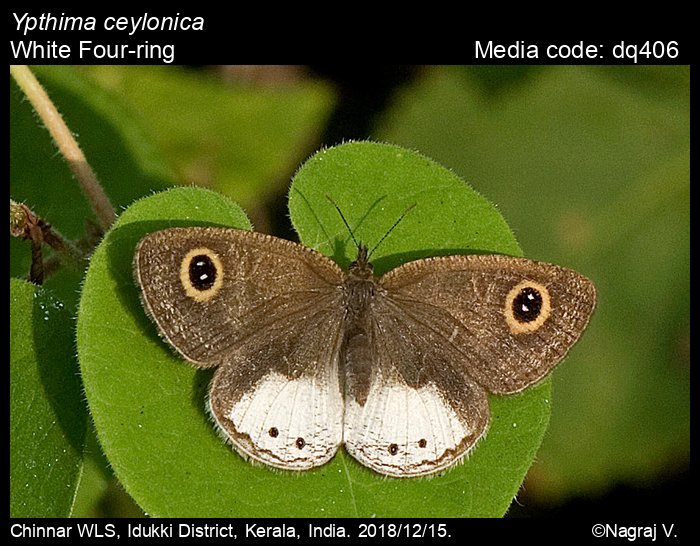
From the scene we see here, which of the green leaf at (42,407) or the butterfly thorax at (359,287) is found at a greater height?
the butterfly thorax at (359,287)

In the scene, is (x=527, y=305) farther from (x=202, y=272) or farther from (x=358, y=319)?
(x=202, y=272)

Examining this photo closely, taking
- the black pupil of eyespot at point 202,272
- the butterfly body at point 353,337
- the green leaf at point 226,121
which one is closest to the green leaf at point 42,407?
the butterfly body at point 353,337

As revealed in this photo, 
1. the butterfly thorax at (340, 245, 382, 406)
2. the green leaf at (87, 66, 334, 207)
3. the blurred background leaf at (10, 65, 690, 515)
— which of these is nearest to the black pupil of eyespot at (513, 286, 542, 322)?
the butterfly thorax at (340, 245, 382, 406)

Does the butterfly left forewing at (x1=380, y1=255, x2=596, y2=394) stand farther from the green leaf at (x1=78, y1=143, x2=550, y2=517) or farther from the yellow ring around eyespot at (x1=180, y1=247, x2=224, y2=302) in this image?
the yellow ring around eyespot at (x1=180, y1=247, x2=224, y2=302)

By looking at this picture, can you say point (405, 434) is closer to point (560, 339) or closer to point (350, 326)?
point (350, 326)

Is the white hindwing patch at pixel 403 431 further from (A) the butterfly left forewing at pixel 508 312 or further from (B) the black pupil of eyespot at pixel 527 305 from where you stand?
(B) the black pupil of eyespot at pixel 527 305
